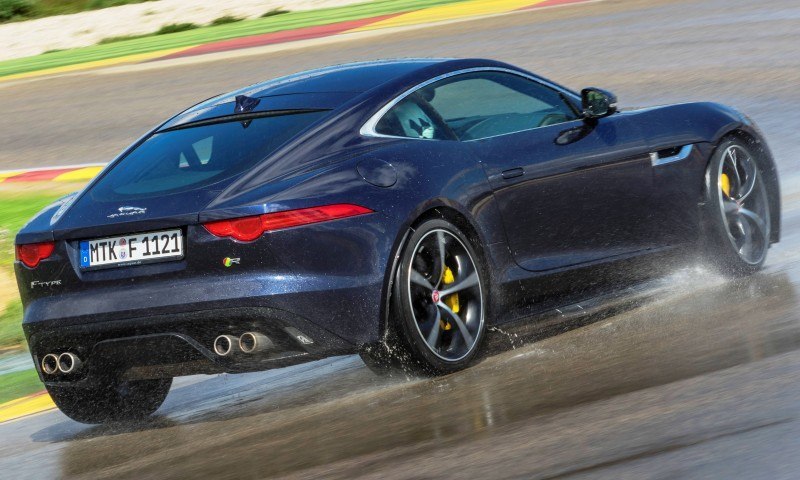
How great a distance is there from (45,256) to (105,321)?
0.45 meters

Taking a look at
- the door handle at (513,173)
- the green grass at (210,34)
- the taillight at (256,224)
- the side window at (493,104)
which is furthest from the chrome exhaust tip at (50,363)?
the green grass at (210,34)

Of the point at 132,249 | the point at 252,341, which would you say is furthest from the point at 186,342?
the point at 132,249

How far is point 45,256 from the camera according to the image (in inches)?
248

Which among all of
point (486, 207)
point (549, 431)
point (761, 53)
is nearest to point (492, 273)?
point (486, 207)

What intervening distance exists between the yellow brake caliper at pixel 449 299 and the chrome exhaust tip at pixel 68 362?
1.57m

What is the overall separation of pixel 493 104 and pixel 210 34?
22.8 m

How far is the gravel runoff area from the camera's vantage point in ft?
105

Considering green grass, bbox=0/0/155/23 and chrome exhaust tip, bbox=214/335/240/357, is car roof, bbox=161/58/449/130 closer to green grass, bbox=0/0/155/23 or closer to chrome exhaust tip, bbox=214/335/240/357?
chrome exhaust tip, bbox=214/335/240/357

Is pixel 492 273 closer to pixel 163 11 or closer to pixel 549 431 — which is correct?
pixel 549 431

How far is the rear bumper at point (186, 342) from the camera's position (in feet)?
19.4

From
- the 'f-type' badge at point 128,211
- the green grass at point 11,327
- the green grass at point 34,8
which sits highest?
the 'f-type' badge at point 128,211

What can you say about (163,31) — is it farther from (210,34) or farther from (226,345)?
(226,345)

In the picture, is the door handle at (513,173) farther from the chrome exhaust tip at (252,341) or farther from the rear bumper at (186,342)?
the chrome exhaust tip at (252,341)

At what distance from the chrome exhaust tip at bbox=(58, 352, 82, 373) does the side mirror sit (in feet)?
9.11
